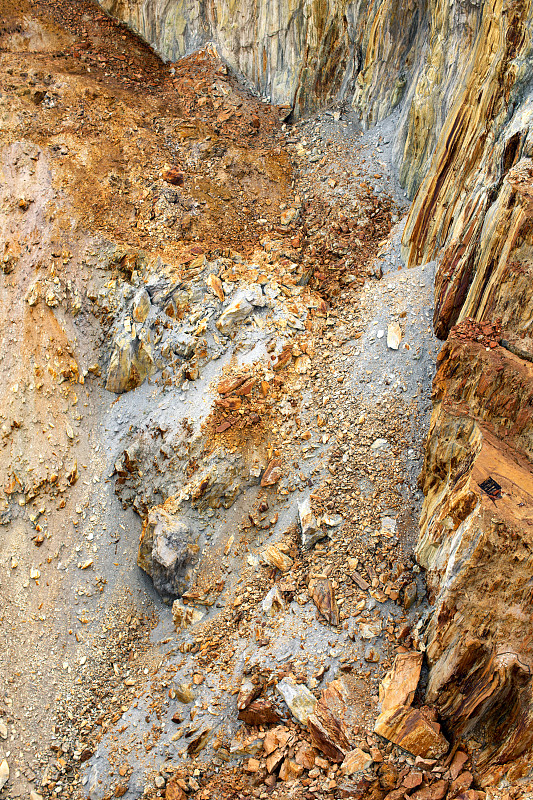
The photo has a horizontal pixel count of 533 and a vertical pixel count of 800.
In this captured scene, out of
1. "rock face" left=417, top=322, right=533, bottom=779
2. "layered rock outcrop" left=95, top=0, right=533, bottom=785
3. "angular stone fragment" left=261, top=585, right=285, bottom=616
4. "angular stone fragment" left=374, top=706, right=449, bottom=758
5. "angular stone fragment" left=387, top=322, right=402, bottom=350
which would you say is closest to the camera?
"rock face" left=417, top=322, right=533, bottom=779

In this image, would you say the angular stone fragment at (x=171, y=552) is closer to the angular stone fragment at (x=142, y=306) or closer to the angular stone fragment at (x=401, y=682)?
the angular stone fragment at (x=401, y=682)

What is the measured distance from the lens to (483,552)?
8.86 meters

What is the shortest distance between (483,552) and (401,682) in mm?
3269

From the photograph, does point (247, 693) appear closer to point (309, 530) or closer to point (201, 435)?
point (309, 530)

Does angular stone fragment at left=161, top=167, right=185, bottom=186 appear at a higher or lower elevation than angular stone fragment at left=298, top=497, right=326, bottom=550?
higher

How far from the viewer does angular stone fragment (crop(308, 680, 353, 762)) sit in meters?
10.0

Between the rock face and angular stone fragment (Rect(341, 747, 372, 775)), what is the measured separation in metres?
1.59

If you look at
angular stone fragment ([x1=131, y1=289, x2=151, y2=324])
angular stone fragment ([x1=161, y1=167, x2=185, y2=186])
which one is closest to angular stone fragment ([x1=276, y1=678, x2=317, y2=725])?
angular stone fragment ([x1=131, y1=289, x2=151, y2=324])

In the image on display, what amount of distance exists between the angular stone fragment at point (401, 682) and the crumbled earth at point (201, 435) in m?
0.27

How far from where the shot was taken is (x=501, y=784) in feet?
27.4

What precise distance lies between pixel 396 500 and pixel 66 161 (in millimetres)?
16538

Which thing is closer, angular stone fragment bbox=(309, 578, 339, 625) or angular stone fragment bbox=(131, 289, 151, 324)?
angular stone fragment bbox=(309, 578, 339, 625)

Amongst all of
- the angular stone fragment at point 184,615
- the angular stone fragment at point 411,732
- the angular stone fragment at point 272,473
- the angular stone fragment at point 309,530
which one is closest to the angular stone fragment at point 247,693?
the angular stone fragment at point 184,615

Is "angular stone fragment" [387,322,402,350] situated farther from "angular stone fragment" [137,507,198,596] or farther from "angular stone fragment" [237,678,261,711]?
"angular stone fragment" [237,678,261,711]
